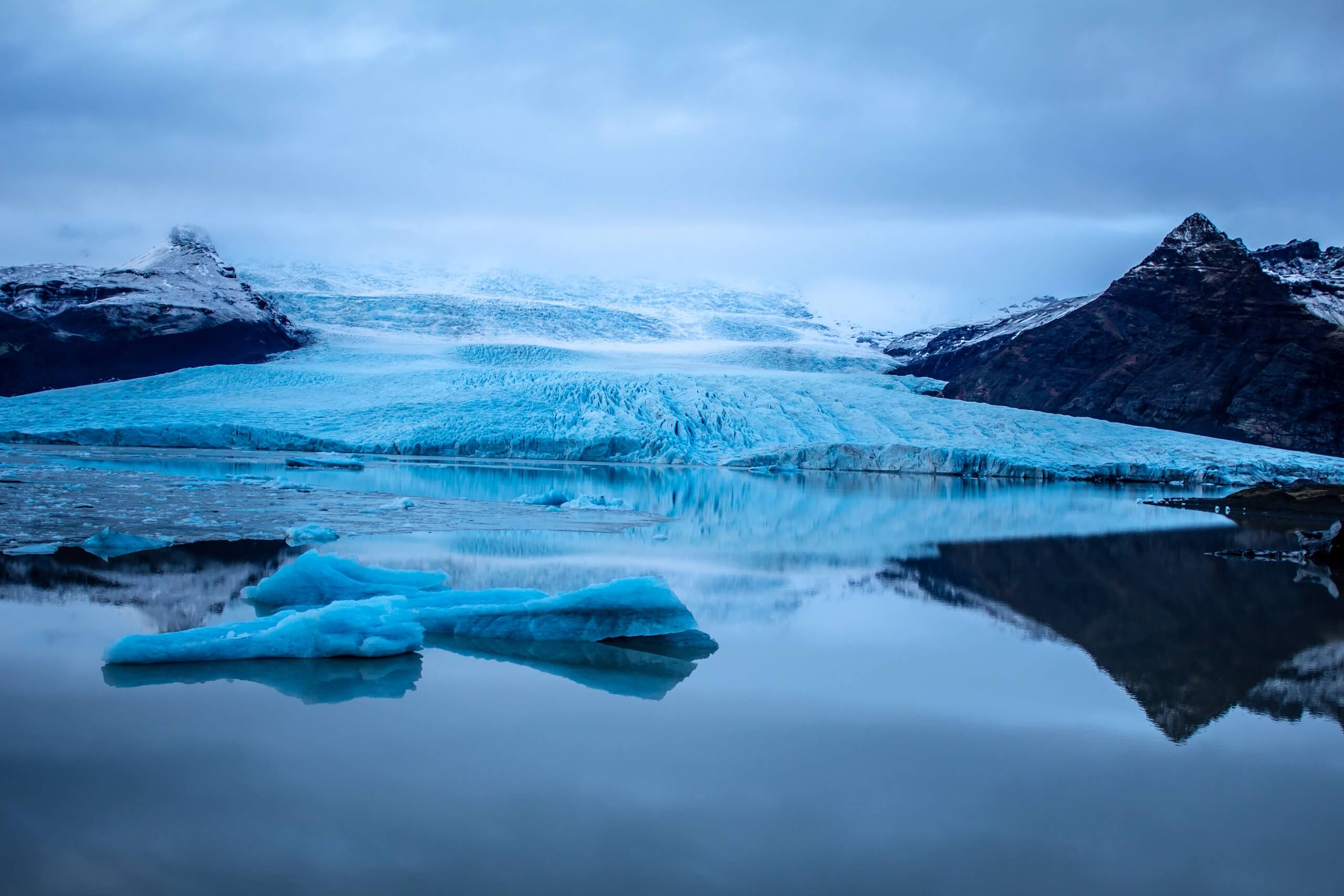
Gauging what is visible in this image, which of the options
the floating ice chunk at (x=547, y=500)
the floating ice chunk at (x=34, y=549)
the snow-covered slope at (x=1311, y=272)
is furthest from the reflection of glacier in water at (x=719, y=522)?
the snow-covered slope at (x=1311, y=272)

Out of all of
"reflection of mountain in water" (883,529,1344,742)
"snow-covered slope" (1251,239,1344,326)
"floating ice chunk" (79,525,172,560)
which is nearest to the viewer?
"reflection of mountain in water" (883,529,1344,742)

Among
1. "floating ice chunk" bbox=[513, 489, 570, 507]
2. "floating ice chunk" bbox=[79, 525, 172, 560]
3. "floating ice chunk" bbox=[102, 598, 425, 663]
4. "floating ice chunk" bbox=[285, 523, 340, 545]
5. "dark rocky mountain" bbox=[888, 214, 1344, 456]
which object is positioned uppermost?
"dark rocky mountain" bbox=[888, 214, 1344, 456]

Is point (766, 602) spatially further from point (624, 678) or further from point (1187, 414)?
point (1187, 414)

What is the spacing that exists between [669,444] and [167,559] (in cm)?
1785

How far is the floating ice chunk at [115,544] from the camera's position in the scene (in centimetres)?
575

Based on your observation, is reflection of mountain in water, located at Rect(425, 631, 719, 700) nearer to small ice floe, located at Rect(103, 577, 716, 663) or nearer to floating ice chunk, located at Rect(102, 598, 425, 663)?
small ice floe, located at Rect(103, 577, 716, 663)

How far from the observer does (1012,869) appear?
2055 millimetres

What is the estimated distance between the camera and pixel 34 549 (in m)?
5.77

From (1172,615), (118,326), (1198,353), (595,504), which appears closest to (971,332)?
(1198,353)

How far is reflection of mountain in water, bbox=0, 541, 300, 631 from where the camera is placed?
4297mm

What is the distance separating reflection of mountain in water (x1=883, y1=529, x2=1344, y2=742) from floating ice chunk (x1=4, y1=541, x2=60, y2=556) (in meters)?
5.19

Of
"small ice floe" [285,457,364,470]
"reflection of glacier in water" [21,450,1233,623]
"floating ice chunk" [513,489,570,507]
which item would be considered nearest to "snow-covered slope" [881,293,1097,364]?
"reflection of glacier in water" [21,450,1233,623]

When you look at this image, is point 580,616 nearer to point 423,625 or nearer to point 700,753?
point 423,625

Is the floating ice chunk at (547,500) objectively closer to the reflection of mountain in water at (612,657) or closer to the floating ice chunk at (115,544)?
the floating ice chunk at (115,544)
